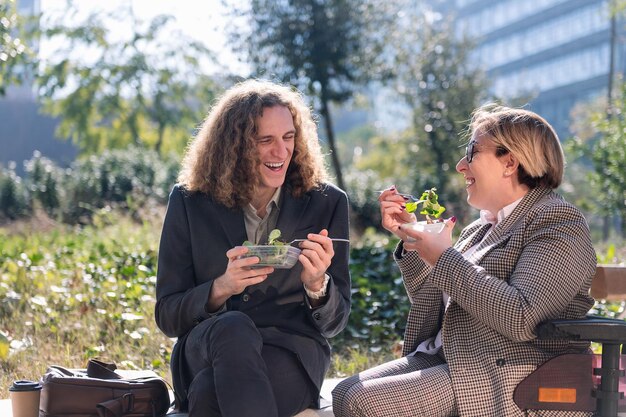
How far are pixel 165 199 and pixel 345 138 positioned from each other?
185ft

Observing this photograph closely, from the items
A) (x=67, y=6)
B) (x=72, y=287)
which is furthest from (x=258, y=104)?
(x=67, y=6)

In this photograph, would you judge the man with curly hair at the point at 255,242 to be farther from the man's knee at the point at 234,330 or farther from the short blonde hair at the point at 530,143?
the short blonde hair at the point at 530,143

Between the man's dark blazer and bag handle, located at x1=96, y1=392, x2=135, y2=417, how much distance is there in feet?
0.72

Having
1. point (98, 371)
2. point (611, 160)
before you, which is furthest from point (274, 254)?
point (611, 160)

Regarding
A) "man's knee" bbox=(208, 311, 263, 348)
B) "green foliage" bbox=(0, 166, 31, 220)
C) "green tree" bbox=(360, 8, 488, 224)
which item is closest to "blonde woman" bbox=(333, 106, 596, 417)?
"man's knee" bbox=(208, 311, 263, 348)

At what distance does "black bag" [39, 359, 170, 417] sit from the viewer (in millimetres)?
3205

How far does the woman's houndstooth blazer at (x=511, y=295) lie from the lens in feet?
9.27

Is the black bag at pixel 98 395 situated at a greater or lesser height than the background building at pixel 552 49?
lesser

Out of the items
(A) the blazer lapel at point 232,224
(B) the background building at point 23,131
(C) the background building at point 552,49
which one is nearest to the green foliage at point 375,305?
(A) the blazer lapel at point 232,224

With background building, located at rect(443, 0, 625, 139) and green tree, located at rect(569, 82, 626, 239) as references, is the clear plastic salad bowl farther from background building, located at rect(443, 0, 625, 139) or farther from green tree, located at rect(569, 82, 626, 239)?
background building, located at rect(443, 0, 625, 139)

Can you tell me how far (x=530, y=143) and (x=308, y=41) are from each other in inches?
495

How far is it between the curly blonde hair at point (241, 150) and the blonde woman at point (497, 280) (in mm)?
546

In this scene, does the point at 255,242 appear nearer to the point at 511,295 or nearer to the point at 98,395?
the point at 98,395

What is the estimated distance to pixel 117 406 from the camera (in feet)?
10.6
